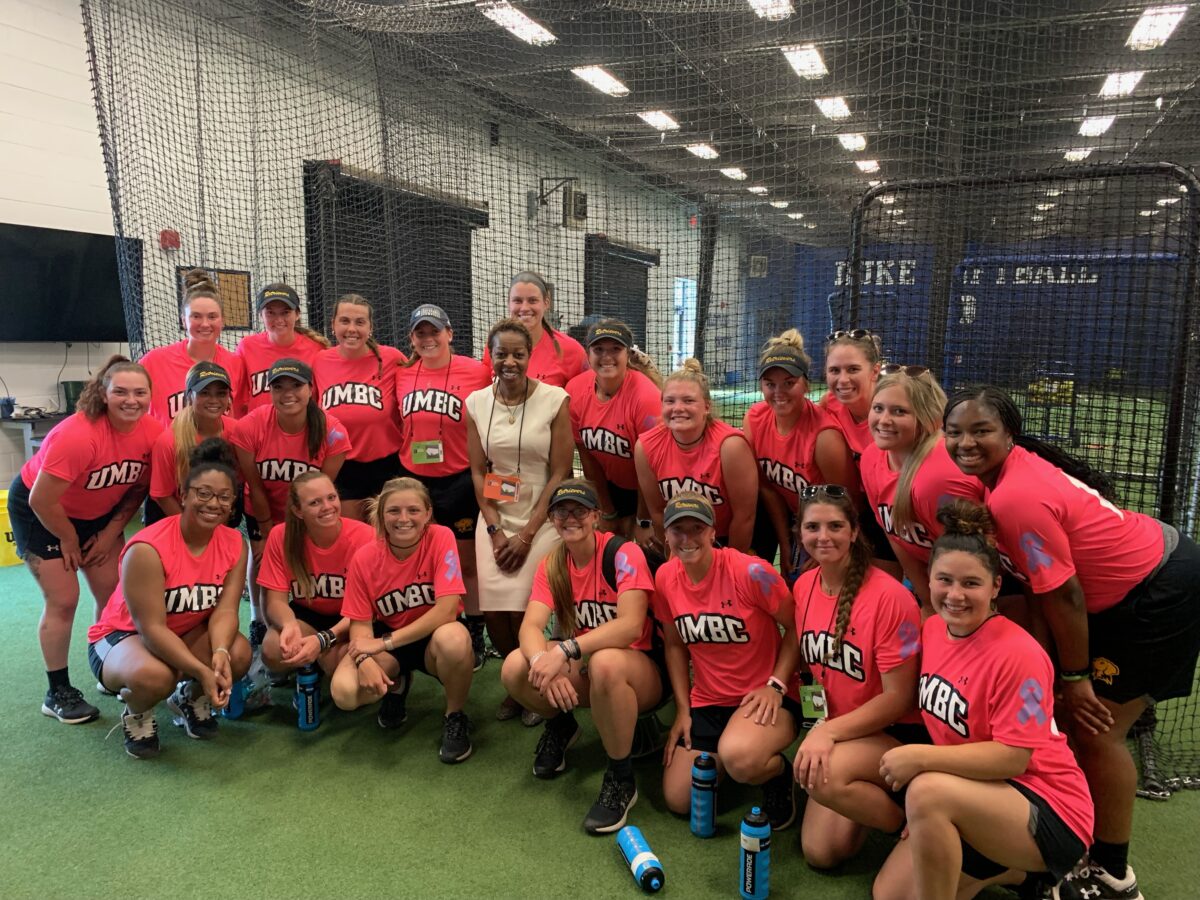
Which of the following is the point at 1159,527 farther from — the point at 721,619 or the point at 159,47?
the point at 159,47

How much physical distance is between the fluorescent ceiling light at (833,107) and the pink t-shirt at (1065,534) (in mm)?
8353

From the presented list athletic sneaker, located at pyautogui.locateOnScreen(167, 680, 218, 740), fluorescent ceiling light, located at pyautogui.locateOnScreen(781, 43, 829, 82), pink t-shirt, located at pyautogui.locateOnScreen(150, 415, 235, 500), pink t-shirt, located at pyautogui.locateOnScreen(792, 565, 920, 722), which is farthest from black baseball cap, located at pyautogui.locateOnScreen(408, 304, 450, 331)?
fluorescent ceiling light, located at pyautogui.locateOnScreen(781, 43, 829, 82)

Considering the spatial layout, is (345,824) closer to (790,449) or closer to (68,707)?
(68,707)

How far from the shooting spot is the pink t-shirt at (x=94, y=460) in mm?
3215

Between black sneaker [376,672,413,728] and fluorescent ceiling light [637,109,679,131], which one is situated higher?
fluorescent ceiling light [637,109,679,131]

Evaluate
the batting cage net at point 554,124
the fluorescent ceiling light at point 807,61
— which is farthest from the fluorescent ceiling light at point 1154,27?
the fluorescent ceiling light at point 807,61

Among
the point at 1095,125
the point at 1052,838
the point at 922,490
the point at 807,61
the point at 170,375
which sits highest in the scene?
the point at 1095,125

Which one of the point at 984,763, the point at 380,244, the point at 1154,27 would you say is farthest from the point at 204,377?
the point at 1154,27

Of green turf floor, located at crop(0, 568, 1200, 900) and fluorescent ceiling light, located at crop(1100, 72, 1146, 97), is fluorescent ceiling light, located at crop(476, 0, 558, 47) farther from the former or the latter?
→ fluorescent ceiling light, located at crop(1100, 72, 1146, 97)

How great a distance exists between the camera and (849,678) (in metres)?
2.41

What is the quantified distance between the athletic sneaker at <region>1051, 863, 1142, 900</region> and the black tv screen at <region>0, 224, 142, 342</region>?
21.0 feet

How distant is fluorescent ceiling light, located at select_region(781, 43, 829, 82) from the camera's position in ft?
24.9

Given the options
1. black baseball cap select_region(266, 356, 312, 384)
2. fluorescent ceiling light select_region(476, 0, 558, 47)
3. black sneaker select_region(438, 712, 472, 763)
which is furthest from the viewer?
fluorescent ceiling light select_region(476, 0, 558, 47)

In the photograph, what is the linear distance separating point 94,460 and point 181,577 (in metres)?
0.68
